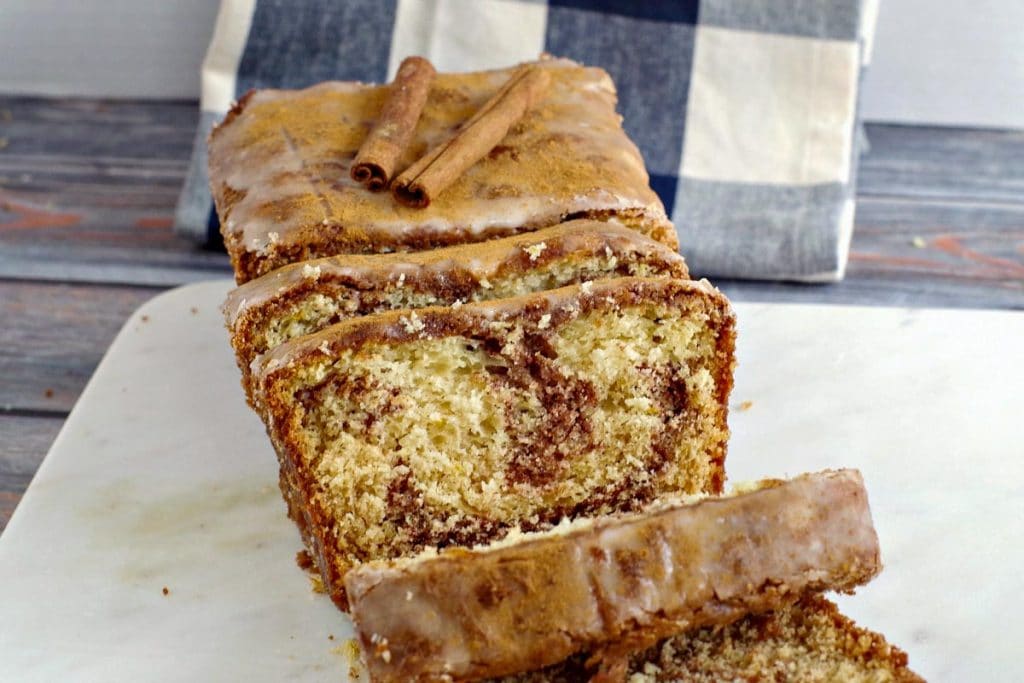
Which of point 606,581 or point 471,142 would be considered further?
point 471,142

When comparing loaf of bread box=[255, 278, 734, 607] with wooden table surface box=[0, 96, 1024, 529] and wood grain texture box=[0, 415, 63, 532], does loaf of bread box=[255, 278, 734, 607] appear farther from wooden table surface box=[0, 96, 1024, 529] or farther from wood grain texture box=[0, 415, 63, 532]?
wooden table surface box=[0, 96, 1024, 529]

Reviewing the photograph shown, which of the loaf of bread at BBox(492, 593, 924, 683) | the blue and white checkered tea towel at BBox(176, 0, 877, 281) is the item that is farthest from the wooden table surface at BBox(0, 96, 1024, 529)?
the loaf of bread at BBox(492, 593, 924, 683)

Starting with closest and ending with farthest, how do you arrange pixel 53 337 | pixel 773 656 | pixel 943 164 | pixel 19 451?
pixel 773 656 < pixel 19 451 < pixel 53 337 < pixel 943 164

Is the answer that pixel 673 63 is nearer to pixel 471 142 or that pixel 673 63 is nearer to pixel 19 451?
pixel 471 142

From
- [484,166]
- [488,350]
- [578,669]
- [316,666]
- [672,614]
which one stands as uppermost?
[484,166]

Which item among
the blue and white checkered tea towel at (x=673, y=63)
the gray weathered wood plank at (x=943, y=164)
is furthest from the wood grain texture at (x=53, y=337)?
the gray weathered wood plank at (x=943, y=164)

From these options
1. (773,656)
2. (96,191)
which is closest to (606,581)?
(773,656)

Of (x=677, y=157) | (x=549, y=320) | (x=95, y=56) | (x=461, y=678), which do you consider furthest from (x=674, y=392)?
(x=95, y=56)

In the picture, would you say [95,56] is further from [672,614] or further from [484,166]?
[672,614]
